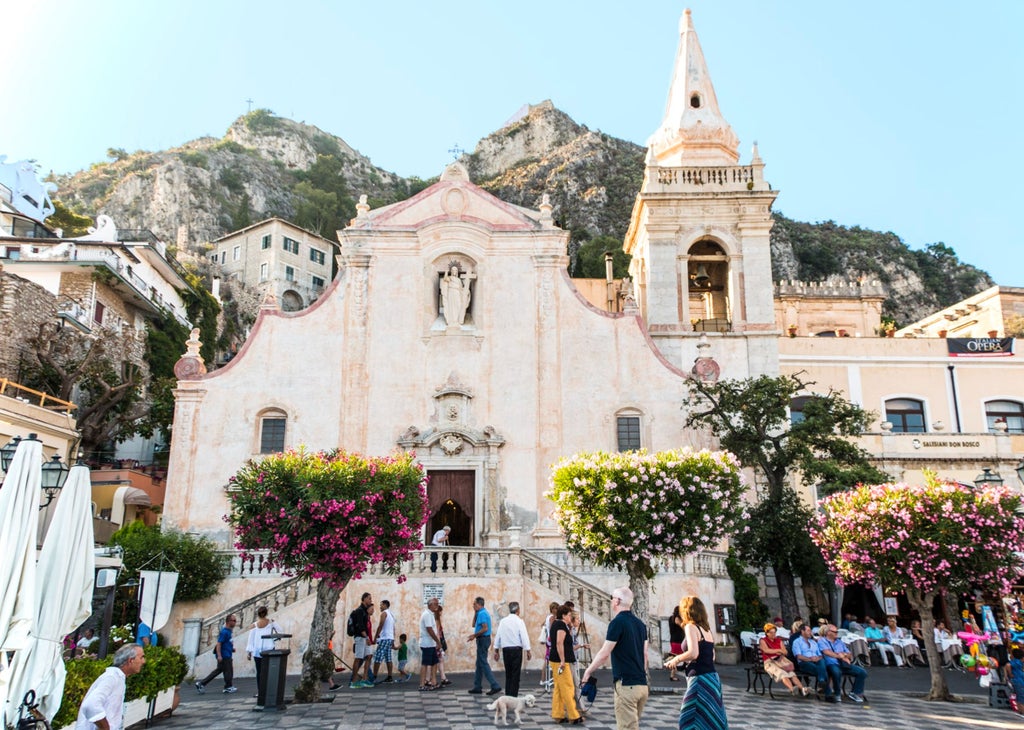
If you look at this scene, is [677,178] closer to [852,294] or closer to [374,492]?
[374,492]

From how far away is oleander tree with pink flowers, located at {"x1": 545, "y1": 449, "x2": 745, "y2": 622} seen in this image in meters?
17.0

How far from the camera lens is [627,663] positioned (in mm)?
9102

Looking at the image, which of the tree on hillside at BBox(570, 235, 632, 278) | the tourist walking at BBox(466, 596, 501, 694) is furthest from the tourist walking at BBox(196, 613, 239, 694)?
the tree on hillside at BBox(570, 235, 632, 278)

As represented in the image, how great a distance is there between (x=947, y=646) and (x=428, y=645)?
1405 centimetres

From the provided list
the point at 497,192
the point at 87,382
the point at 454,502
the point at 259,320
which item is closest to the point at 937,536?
the point at 454,502

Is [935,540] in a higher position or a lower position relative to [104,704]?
higher

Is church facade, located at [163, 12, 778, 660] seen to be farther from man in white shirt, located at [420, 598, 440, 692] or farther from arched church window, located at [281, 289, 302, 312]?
arched church window, located at [281, 289, 302, 312]

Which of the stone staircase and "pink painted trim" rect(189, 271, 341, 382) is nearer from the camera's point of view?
the stone staircase

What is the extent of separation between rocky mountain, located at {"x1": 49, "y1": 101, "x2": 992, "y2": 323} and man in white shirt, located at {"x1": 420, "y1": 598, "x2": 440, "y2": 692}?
2250 inches

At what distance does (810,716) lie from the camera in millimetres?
13820

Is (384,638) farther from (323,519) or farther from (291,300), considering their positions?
(291,300)

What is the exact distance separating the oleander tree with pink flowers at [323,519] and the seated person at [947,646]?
1442 centimetres

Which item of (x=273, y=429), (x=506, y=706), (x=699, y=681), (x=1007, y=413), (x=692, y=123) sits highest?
(x=692, y=123)

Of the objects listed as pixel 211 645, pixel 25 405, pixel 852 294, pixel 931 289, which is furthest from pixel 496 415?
pixel 931 289
